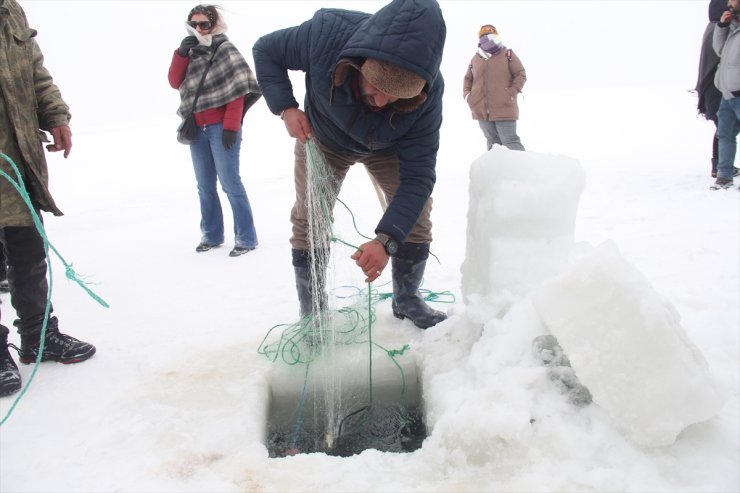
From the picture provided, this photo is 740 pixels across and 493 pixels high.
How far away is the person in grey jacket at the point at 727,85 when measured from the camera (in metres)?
4.86

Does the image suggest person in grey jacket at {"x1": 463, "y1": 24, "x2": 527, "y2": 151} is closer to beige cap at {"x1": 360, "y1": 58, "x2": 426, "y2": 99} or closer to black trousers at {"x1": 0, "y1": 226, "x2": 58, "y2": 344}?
beige cap at {"x1": 360, "y1": 58, "x2": 426, "y2": 99}

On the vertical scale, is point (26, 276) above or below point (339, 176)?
below

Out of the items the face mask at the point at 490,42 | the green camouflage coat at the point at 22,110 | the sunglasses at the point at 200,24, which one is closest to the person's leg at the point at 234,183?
the sunglasses at the point at 200,24

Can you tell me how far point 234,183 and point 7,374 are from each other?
228 centimetres

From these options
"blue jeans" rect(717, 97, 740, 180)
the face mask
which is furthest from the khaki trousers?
the face mask

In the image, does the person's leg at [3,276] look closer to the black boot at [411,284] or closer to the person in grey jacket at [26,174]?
the person in grey jacket at [26,174]

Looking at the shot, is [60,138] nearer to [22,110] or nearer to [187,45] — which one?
[22,110]

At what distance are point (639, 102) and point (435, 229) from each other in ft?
53.4

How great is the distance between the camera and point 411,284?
2689 millimetres

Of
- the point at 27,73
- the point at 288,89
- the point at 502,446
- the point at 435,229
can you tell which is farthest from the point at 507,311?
the point at 435,229

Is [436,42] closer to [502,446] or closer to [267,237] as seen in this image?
[502,446]

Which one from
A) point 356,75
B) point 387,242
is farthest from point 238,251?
point 356,75

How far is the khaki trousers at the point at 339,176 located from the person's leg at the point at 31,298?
3.72 ft

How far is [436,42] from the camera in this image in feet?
5.74
